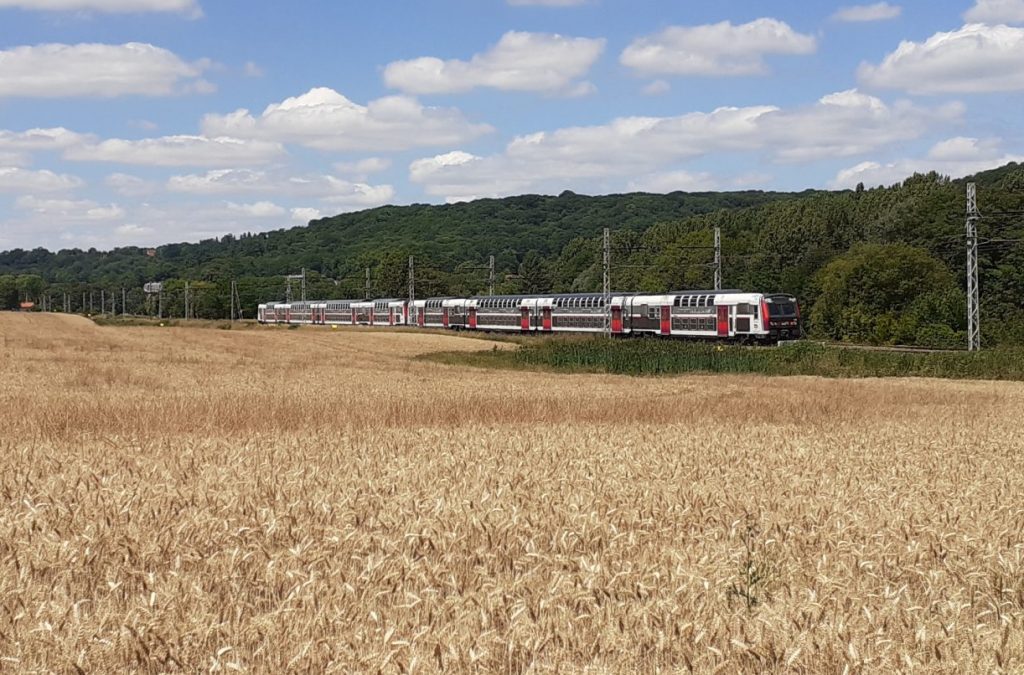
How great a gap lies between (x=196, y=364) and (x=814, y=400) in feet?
91.0

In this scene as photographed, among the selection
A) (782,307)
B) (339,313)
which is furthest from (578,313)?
(339,313)

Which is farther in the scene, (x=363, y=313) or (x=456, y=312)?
(x=363, y=313)

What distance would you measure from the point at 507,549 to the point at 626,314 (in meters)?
75.1

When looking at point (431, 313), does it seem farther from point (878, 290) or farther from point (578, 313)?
point (878, 290)

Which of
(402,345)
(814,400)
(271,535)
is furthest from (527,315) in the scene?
(271,535)

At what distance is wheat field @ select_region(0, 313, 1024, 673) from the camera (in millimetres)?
6203

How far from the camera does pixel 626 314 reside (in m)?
83.3

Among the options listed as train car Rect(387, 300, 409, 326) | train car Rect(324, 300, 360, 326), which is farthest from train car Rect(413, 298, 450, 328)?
train car Rect(324, 300, 360, 326)

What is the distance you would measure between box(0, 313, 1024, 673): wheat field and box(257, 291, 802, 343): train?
171 feet

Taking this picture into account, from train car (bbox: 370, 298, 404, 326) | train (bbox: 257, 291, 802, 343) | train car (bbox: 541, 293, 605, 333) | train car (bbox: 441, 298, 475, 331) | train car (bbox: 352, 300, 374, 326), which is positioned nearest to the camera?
train (bbox: 257, 291, 802, 343)

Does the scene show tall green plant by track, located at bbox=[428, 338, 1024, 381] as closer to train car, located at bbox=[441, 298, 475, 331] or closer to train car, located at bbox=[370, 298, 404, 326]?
train car, located at bbox=[441, 298, 475, 331]

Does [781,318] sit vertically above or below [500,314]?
below

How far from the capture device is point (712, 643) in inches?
252

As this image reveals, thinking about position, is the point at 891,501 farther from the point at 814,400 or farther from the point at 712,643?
the point at 814,400
